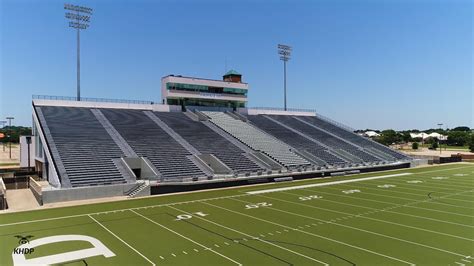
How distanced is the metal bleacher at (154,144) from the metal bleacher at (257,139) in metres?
8.57

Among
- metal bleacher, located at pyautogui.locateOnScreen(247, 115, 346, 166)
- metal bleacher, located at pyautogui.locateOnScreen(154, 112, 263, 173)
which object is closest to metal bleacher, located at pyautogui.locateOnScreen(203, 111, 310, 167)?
metal bleacher, located at pyautogui.locateOnScreen(247, 115, 346, 166)

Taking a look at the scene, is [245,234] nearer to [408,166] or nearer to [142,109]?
[142,109]

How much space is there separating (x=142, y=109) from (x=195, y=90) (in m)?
7.18

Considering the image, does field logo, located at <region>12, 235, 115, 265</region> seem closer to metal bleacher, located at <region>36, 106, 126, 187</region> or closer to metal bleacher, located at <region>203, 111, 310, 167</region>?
metal bleacher, located at <region>36, 106, 126, 187</region>

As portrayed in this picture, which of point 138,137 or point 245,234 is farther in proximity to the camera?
point 138,137

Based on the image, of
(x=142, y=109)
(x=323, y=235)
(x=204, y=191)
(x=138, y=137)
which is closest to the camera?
(x=323, y=235)

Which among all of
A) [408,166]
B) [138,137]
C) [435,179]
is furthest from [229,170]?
[408,166]

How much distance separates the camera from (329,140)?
45.3 m

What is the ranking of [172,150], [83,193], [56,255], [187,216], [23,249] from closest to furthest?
1. [56,255]
2. [23,249]
3. [187,216]
4. [83,193]
5. [172,150]

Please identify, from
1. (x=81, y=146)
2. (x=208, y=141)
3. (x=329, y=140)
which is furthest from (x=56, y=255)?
Result: (x=329, y=140)

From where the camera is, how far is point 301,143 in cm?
4144

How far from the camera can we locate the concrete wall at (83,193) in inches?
771

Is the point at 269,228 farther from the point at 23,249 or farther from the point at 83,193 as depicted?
the point at 83,193

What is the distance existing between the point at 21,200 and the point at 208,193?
1102 centimetres
